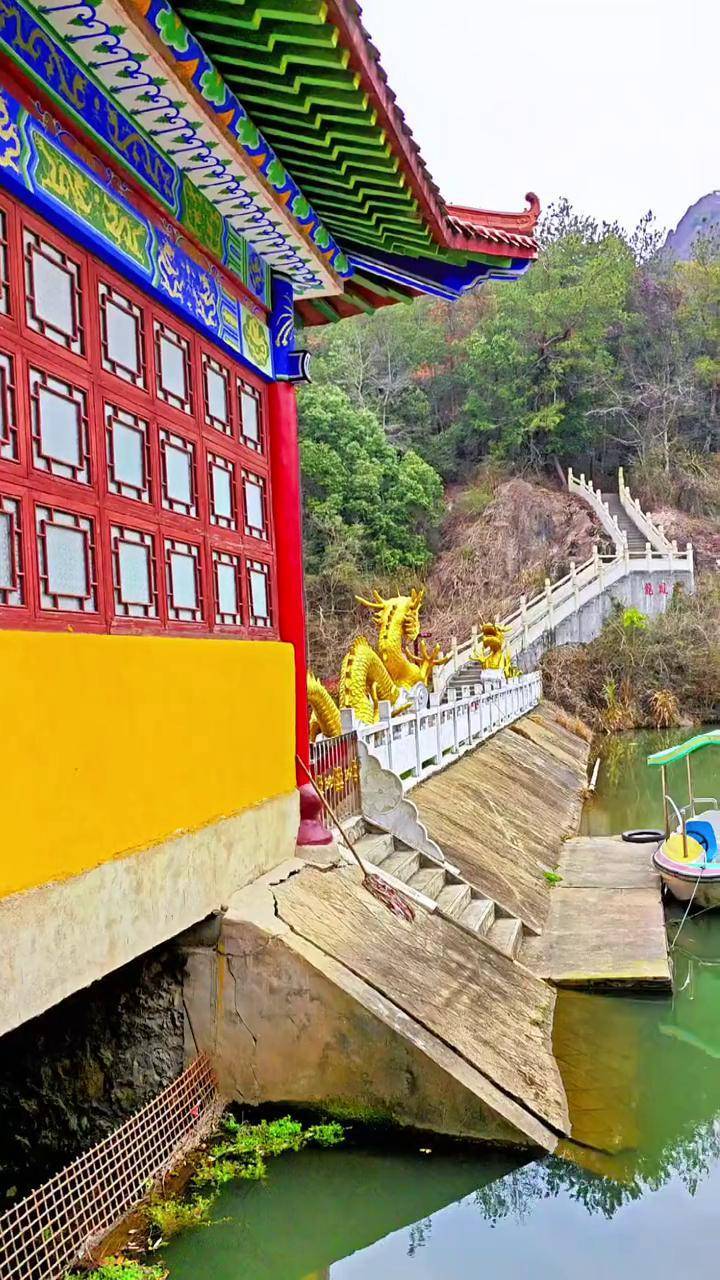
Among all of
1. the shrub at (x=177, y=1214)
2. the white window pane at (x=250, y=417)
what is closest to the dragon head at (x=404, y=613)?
the white window pane at (x=250, y=417)

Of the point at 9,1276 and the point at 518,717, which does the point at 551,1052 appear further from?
the point at 518,717

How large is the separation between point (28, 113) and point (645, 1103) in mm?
6674

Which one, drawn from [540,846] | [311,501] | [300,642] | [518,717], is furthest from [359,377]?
Result: [300,642]

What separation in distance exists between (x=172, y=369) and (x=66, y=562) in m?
1.79

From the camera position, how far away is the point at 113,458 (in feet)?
18.1

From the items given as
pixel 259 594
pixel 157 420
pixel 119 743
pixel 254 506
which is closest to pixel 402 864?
pixel 259 594

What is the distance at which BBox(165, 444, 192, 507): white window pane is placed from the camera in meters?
6.19

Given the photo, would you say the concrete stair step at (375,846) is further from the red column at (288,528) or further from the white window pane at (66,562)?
the white window pane at (66,562)

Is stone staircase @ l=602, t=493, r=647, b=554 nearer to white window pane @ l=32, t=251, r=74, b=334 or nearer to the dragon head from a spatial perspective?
the dragon head

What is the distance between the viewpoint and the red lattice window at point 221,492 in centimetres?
678

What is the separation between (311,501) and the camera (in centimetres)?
3812

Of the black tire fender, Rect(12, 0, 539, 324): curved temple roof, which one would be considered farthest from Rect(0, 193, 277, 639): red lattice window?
the black tire fender

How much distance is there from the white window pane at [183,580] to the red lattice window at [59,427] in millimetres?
1063

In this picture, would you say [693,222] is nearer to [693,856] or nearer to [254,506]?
[693,856]
